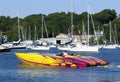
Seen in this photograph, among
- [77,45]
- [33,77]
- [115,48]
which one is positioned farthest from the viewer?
[115,48]

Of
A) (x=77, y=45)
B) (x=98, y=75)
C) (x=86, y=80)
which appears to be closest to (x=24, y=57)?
(x=98, y=75)

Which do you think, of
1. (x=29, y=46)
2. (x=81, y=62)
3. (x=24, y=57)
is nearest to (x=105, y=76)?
(x=81, y=62)

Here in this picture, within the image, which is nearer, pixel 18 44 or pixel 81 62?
pixel 81 62

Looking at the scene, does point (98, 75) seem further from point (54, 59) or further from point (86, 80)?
point (54, 59)

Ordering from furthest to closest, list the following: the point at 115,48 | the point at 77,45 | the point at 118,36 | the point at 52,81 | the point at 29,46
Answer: the point at 118,36, the point at 115,48, the point at 29,46, the point at 77,45, the point at 52,81

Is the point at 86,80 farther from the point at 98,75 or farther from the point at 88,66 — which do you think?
the point at 88,66

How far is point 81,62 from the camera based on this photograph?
226ft

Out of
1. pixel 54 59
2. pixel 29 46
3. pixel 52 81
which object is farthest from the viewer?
pixel 29 46

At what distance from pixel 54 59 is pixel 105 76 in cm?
1518

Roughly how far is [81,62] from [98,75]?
13.4 meters

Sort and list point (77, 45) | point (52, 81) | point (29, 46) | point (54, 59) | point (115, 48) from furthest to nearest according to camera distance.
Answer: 1. point (115, 48)
2. point (29, 46)
3. point (77, 45)
4. point (54, 59)
5. point (52, 81)

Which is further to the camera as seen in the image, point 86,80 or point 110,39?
point 110,39

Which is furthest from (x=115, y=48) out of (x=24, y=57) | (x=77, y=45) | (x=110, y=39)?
(x=24, y=57)

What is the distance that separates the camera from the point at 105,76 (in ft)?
178
